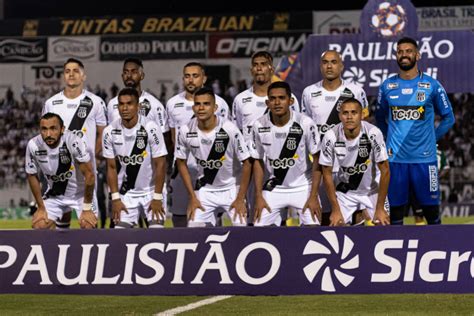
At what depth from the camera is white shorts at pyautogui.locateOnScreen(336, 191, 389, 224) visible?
9609mm

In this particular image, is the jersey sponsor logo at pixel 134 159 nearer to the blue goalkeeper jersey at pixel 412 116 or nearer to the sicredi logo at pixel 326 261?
the blue goalkeeper jersey at pixel 412 116

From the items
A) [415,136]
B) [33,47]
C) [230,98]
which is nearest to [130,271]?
[415,136]

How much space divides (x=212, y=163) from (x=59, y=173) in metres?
1.57

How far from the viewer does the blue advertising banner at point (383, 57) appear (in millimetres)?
14555

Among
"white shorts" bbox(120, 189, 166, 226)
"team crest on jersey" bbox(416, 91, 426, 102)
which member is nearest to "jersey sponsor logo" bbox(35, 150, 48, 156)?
"white shorts" bbox(120, 189, 166, 226)

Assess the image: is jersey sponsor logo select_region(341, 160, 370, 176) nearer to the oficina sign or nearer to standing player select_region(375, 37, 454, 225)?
standing player select_region(375, 37, 454, 225)

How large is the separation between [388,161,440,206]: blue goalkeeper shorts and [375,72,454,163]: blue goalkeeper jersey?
0.22 feet

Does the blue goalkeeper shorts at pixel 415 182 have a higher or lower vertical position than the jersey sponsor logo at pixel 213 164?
lower

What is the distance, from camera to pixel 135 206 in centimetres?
996

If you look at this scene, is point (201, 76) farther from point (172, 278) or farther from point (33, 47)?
point (33, 47)

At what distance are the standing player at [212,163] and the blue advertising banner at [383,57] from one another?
5.47 m

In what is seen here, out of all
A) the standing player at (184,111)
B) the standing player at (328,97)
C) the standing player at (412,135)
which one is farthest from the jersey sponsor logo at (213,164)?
the standing player at (412,135)

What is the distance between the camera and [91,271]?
7.85 m

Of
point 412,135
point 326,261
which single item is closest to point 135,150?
point 412,135
